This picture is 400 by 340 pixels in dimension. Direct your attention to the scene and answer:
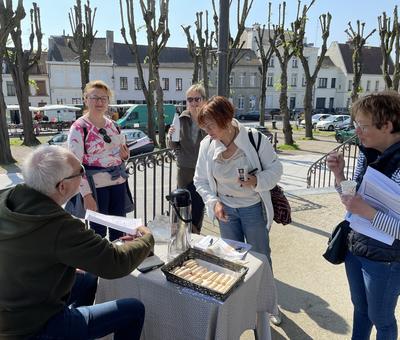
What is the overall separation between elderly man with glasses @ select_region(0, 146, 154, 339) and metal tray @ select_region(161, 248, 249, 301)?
23 centimetres

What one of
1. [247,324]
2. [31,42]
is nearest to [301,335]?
[247,324]

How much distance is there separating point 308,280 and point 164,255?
79.4 inches

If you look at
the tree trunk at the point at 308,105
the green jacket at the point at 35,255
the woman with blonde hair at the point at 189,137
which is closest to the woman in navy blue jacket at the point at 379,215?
the green jacket at the point at 35,255

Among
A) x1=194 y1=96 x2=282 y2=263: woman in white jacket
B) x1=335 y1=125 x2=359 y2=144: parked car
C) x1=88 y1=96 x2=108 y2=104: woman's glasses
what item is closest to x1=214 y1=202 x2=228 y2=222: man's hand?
x1=194 y1=96 x2=282 y2=263: woman in white jacket

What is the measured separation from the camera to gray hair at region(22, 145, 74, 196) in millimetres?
1806

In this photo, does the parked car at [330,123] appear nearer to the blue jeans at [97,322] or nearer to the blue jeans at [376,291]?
the blue jeans at [376,291]

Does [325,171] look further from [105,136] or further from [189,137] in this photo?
[105,136]

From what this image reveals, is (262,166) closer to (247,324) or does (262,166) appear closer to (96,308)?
(247,324)

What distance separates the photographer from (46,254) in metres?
1.73

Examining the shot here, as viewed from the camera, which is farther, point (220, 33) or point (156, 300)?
point (220, 33)

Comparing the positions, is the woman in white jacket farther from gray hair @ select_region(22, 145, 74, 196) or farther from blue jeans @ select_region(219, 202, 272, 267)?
gray hair @ select_region(22, 145, 74, 196)

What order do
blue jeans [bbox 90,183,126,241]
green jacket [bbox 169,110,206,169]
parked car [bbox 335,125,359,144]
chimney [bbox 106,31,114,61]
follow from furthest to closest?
1. chimney [bbox 106,31,114,61]
2. parked car [bbox 335,125,359,144]
3. green jacket [bbox 169,110,206,169]
4. blue jeans [bbox 90,183,126,241]

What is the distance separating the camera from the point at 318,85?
5353 cm

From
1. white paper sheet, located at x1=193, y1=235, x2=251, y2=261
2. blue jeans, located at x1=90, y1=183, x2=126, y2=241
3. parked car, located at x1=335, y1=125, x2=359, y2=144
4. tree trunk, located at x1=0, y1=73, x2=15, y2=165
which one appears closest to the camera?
white paper sheet, located at x1=193, y1=235, x2=251, y2=261
